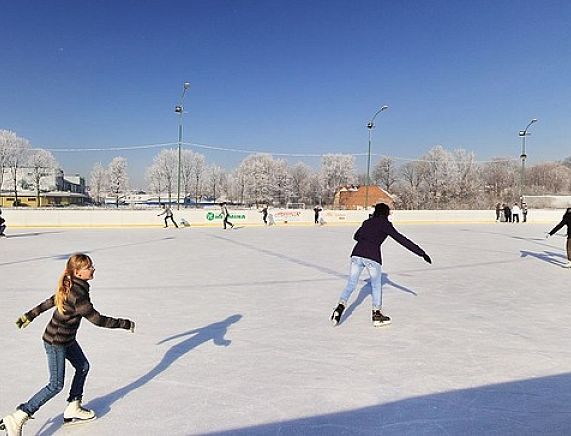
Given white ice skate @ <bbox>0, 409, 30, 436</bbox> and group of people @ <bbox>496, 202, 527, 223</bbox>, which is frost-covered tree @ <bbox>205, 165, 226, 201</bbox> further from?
white ice skate @ <bbox>0, 409, 30, 436</bbox>

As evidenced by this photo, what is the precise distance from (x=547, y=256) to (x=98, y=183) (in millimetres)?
76236

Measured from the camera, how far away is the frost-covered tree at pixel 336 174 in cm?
7306

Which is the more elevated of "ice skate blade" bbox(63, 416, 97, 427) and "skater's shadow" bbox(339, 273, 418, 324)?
"ice skate blade" bbox(63, 416, 97, 427)

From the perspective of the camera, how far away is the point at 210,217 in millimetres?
23641

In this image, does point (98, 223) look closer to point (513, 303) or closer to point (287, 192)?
point (513, 303)

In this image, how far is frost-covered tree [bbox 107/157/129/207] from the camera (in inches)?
2756

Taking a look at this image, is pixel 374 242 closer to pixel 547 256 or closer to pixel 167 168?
pixel 547 256

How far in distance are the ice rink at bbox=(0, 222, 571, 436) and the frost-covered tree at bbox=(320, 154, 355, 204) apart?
6474 cm

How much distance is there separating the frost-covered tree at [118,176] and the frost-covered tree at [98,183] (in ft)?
17.9

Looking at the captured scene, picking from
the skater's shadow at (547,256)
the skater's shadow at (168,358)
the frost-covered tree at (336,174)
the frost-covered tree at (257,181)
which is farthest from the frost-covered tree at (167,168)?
the skater's shadow at (168,358)

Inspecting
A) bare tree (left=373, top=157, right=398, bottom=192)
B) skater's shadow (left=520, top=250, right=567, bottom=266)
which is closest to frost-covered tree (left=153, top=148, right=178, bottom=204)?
bare tree (left=373, top=157, right=398, bottom=192)

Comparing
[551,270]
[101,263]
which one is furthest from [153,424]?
[551,270]

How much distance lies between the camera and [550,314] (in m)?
5.70

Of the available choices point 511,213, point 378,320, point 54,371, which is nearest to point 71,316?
point 54,371
